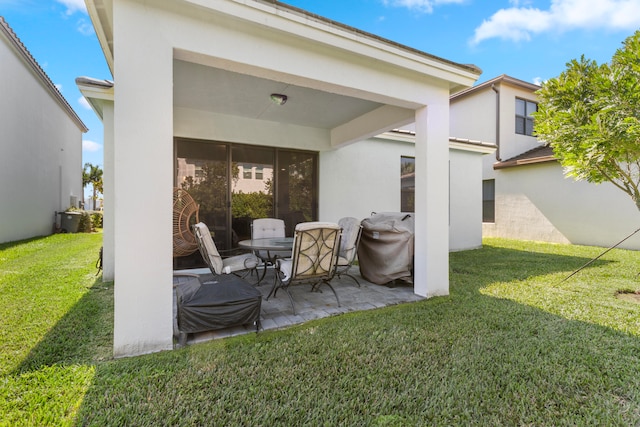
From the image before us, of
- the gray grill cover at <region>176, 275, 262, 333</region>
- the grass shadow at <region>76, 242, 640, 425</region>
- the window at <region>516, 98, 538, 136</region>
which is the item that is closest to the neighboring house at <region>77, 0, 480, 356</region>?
the gray grill cover at <region>176, 275, 262, 333</region>

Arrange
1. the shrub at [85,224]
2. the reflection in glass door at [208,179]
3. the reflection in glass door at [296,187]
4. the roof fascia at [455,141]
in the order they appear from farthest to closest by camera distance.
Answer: the shrub at [85,224] < the roof fascia at [455,141] < the reflection in glass door at [296,187] < the reflection in glass door at [208,179]

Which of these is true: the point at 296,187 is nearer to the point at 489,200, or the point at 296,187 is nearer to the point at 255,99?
the point at 255,99

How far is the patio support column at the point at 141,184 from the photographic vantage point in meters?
2.49

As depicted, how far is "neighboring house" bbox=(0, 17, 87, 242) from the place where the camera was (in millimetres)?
9469

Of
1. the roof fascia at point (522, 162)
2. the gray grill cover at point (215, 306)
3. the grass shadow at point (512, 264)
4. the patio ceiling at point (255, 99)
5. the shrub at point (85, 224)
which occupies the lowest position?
the grass shadow at point (512, 264)

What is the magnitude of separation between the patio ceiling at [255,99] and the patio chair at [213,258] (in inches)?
79.4

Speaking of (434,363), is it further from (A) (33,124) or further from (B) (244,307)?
(A) (33,124)

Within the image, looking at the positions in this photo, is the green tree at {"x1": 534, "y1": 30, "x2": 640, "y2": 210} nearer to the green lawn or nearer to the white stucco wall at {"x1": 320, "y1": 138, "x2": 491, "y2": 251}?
the green lawn

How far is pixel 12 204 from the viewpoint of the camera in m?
9.89

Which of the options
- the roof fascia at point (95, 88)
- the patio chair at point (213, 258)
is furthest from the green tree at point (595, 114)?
the roof fascia at point (95, 88)

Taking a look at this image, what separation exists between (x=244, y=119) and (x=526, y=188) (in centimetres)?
990

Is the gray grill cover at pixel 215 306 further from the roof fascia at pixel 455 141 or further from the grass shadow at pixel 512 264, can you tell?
the roof fascia at pixel 455 141

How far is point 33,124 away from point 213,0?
44.1 ft

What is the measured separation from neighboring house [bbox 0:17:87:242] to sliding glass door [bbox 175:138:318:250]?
317 inches
